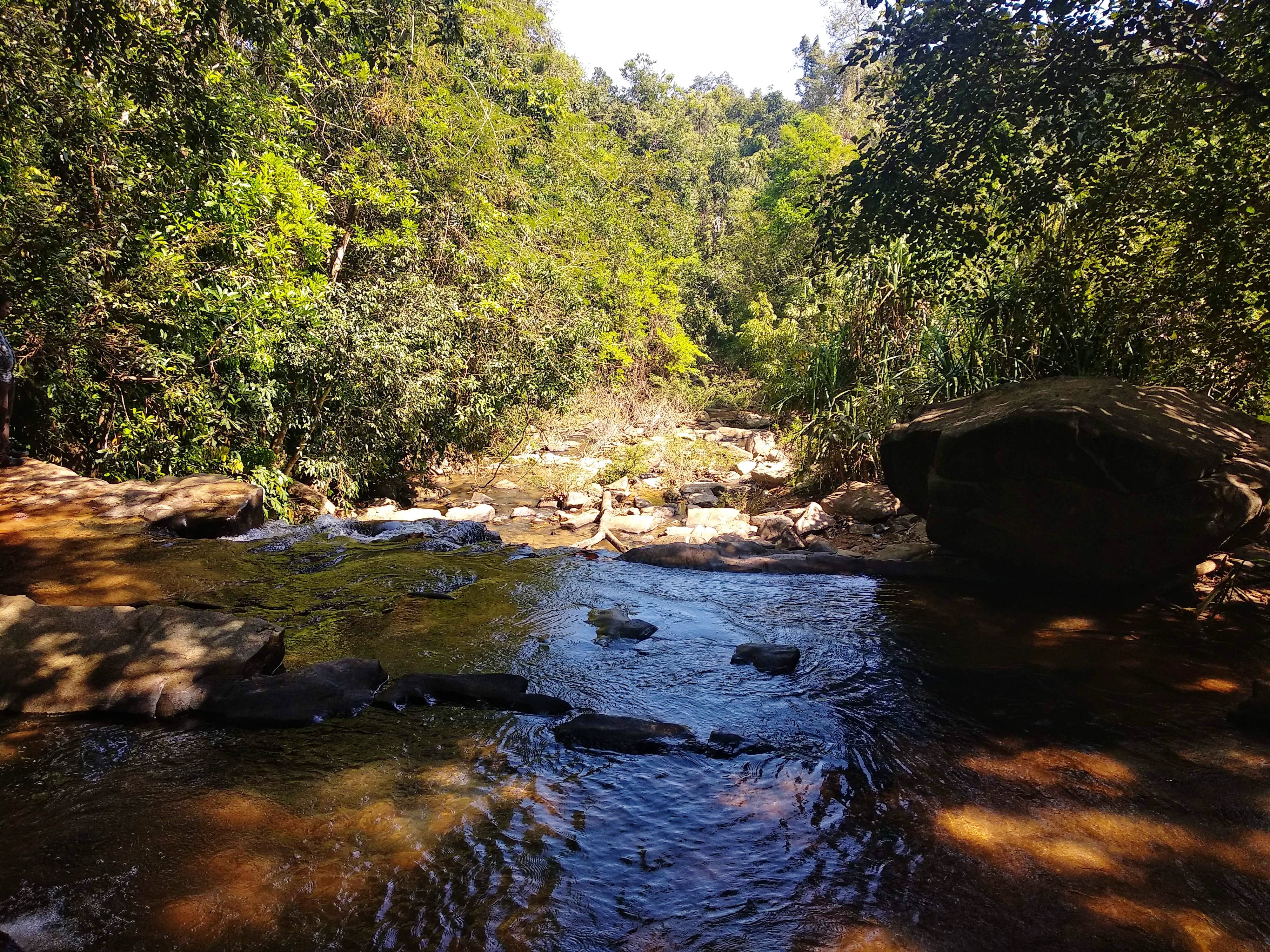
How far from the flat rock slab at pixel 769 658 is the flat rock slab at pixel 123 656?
112 inches

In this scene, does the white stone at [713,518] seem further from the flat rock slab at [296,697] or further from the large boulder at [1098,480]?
the flat rock slab at [296,697]

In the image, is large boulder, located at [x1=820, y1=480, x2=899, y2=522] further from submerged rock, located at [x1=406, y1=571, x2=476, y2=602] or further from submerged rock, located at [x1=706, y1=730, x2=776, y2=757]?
submerged rock, located at [x1=706, y1=730, x2=776, y2=757]

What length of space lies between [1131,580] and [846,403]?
16.8 feet

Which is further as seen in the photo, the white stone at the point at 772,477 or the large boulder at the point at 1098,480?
the white stone at the point at 772,477

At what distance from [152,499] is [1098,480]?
8.34 metres

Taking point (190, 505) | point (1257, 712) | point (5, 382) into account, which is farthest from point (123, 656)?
point (1257, 712)

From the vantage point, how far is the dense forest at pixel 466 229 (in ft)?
16.8

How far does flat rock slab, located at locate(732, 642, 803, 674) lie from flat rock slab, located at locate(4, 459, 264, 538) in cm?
546

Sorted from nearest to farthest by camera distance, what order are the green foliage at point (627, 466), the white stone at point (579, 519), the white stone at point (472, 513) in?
the white stone at point (579, 519) < the white stone at point (472, 513) < the green foliage at point (627, 466)

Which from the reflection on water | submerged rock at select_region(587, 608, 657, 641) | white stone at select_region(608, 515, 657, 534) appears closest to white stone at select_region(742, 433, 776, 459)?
white stone at select_region(608, 515, 657, 534)

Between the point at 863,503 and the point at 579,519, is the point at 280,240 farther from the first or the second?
the point at 863,503

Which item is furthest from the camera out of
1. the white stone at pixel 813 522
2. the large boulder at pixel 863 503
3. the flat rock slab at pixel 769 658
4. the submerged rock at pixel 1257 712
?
the white stone at pixel 813 522

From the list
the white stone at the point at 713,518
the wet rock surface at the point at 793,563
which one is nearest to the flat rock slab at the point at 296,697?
the wet rock surface at the point at 793,563

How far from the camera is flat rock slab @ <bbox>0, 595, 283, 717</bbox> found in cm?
355
